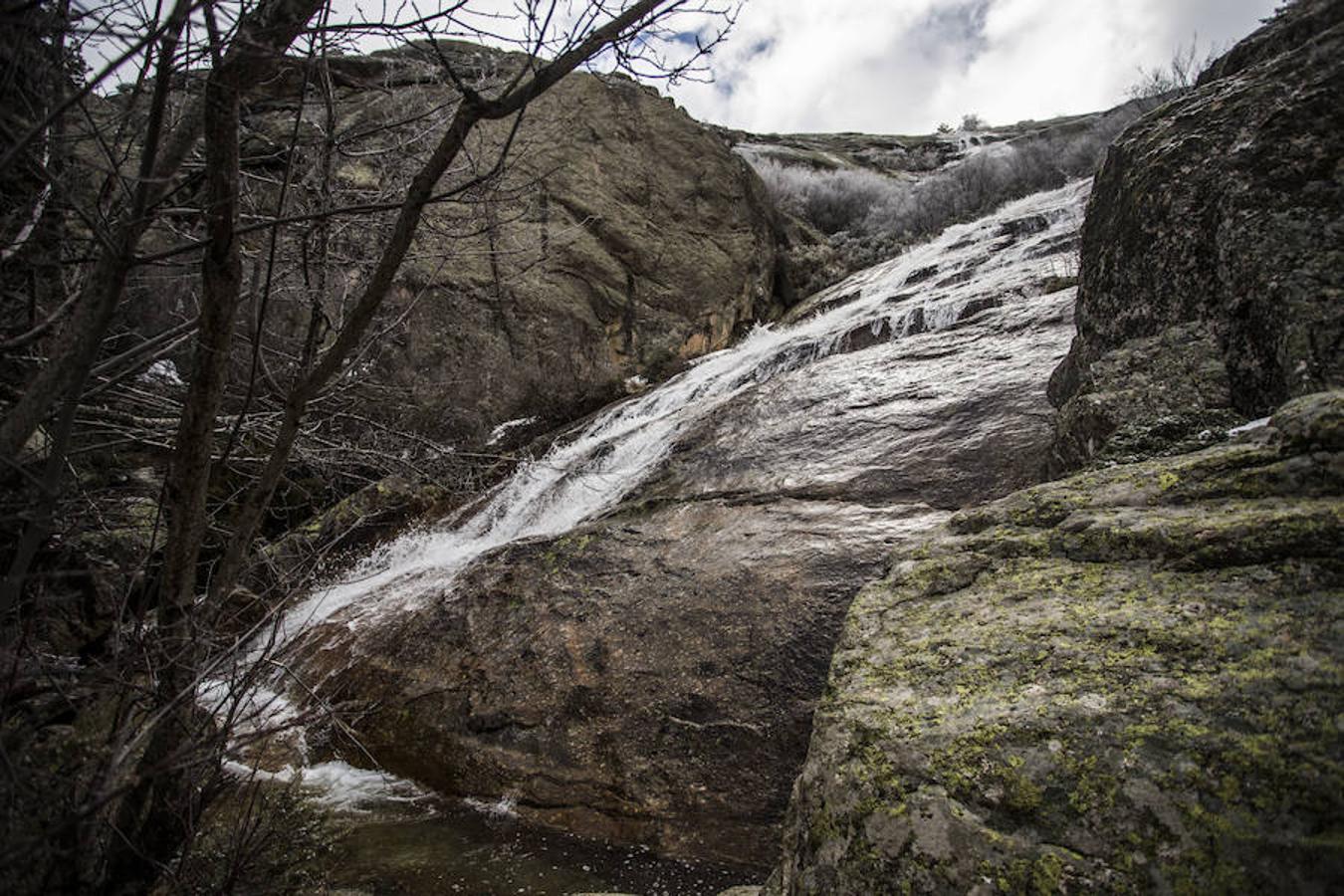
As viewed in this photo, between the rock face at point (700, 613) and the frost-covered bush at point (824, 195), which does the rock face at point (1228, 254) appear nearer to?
the rock face at point (700, 613)

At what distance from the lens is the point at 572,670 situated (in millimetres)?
4219

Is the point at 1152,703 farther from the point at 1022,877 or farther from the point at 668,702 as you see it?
the point at 668,702

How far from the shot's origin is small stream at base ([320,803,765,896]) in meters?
3.02

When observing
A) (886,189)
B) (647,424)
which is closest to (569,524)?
(647,424)

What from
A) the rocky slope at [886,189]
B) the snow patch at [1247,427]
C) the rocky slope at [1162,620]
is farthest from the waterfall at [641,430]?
the rocky slope at [886,189]

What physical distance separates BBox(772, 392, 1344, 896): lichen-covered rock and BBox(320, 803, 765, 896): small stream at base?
1.29 meters

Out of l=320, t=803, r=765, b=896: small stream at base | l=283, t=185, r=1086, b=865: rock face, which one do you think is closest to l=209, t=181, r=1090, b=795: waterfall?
l=283, t=185, r=1086, b=865: rock face

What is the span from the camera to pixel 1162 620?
1.85 metres

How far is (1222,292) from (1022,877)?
2.96 metres

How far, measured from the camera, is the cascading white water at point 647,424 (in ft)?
21.6

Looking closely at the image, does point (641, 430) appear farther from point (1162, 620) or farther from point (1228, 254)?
point (1162, 620)

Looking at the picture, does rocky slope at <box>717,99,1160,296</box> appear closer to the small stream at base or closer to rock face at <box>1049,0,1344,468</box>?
rock face at <box>1049,0,1344,468</box>

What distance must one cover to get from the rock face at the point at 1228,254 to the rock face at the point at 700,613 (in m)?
1.19

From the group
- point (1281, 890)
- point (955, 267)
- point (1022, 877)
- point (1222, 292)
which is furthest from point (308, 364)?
point (955, 267)
